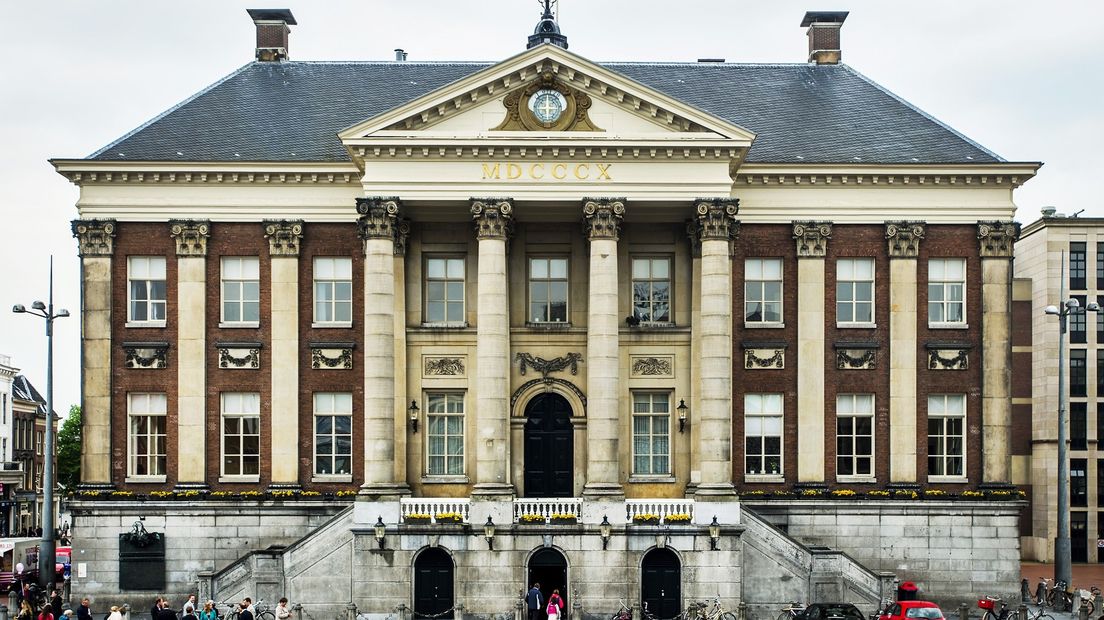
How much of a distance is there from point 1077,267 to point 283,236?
4726 cm

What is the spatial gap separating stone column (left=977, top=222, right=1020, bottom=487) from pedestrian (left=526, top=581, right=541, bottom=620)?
17142 millimetres

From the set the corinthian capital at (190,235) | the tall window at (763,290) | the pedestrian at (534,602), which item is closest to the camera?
the pedestrian at (534,602)

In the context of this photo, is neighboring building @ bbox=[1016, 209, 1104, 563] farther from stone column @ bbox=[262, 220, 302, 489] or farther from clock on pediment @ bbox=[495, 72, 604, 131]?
stone column @ bbox=[262, 220, 302, 489]

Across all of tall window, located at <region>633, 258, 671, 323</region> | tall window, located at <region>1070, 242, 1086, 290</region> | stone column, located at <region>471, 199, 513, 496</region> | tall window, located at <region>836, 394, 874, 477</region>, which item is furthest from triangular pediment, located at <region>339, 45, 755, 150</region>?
tall window, located at <region>1070, 242, 1086, 290</region>

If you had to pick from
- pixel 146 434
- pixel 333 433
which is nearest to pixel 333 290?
pixel 333 433

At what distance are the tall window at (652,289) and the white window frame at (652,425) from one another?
2660mm

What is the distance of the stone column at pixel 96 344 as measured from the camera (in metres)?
44.8

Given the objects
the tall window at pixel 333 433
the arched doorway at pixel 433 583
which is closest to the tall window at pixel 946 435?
the arched doorway at pixel 433 583

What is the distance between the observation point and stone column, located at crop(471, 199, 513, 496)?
41.0 meters

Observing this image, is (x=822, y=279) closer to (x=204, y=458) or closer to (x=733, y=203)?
(x=733, y=203)

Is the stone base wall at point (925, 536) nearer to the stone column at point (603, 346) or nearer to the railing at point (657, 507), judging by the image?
A: the railing at point (657, 507)

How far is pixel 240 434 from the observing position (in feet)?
149

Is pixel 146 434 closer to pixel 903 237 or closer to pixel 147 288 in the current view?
pixel 147 288

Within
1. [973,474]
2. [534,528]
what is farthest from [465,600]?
[973,474]
